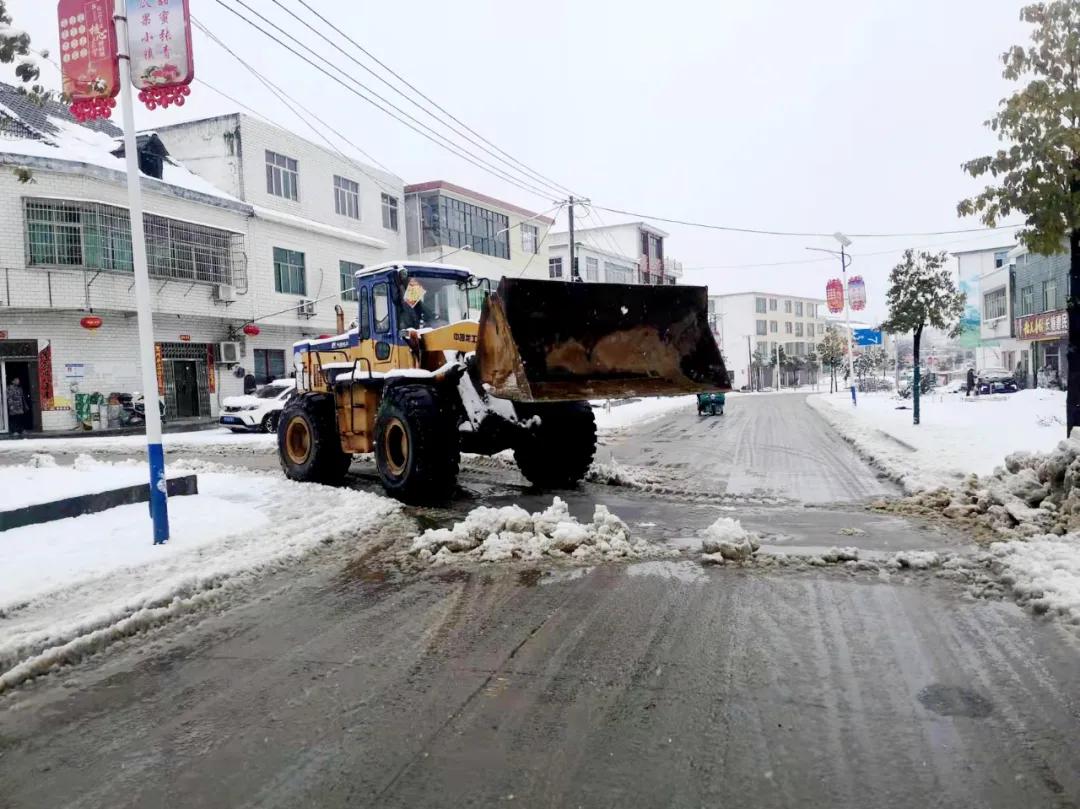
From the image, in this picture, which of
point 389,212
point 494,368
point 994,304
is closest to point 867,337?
point 389,212

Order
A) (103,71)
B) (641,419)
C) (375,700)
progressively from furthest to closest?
(641,419) → (103,71) → (375,700)

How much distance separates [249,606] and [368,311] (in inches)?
225

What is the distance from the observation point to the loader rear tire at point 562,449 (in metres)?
11.0

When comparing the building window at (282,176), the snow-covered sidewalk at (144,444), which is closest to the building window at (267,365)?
the building window at (282,176)

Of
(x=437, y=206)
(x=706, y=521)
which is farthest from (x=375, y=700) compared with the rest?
(x=437, y=206)

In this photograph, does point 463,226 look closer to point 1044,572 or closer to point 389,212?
point 389,212

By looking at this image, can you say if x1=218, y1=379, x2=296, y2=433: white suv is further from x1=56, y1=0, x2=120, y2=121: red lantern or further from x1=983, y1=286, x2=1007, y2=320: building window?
x1=983, y1=286, x2=1007, y2=320: building window

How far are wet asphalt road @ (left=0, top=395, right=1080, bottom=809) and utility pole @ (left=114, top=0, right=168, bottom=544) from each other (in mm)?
1612

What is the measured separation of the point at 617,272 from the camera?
2334 inches

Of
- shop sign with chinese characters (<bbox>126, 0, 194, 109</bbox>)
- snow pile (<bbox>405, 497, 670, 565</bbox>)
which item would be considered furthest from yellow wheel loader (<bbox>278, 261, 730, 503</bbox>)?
shop sign with chinese characters (<bbox>126, 0, 194, 109</bbox>)

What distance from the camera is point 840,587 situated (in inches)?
224

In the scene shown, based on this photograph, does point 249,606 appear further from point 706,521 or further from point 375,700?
point 706,521

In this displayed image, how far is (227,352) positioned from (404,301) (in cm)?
2025

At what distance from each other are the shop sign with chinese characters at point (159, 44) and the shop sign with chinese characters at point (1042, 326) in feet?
122
